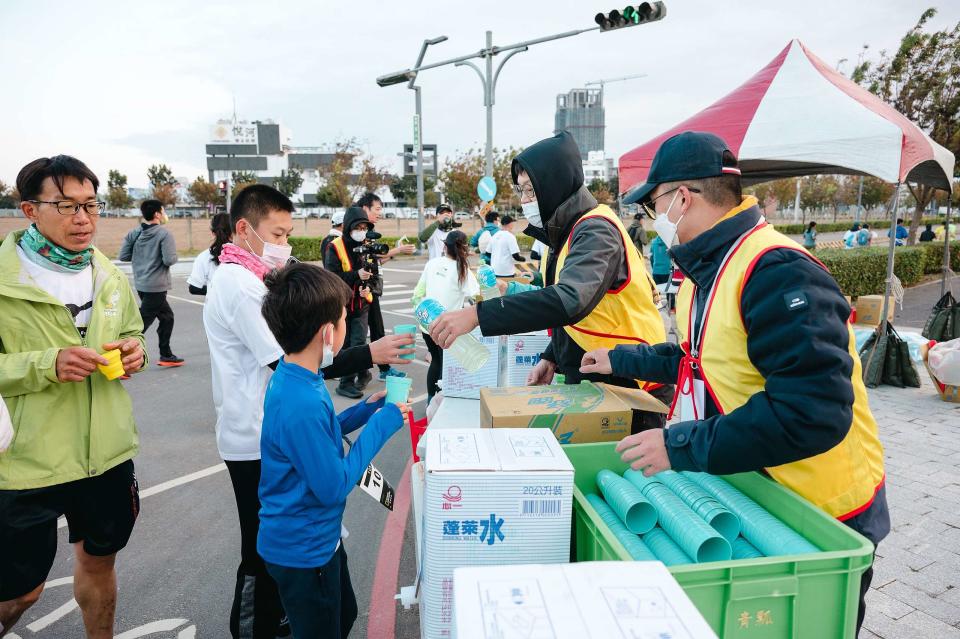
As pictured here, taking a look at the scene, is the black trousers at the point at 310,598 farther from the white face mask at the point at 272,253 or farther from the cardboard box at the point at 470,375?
the cardboard box at the point at 470,375

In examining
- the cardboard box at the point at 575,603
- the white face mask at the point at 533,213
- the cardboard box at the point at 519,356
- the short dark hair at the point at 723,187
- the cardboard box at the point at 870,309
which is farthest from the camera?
the cardboard box at the point at 870,309

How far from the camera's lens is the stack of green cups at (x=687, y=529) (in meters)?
1.45

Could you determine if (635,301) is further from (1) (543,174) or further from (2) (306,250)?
(2) (306,250)

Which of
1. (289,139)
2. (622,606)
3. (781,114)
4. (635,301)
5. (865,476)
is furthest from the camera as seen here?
(289,139)

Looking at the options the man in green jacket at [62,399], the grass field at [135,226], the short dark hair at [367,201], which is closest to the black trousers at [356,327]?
the short dark hair at [367,201]

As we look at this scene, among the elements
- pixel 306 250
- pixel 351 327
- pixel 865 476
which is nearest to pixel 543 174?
pixel 865 476

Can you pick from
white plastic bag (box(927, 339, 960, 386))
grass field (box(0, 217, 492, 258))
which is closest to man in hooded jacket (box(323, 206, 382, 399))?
white plastic bag (box(927, 339, 960, 386))

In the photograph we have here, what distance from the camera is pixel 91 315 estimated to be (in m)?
2.53

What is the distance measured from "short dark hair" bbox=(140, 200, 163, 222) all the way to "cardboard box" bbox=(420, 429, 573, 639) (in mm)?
7882

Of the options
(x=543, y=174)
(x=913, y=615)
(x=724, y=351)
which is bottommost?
(x=913, y=615)

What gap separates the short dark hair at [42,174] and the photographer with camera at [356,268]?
14.9 ft

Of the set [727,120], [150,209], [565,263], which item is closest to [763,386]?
[565,263]

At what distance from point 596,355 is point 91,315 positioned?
223 centimetres

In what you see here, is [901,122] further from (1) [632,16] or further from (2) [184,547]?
(1) [632,16]
